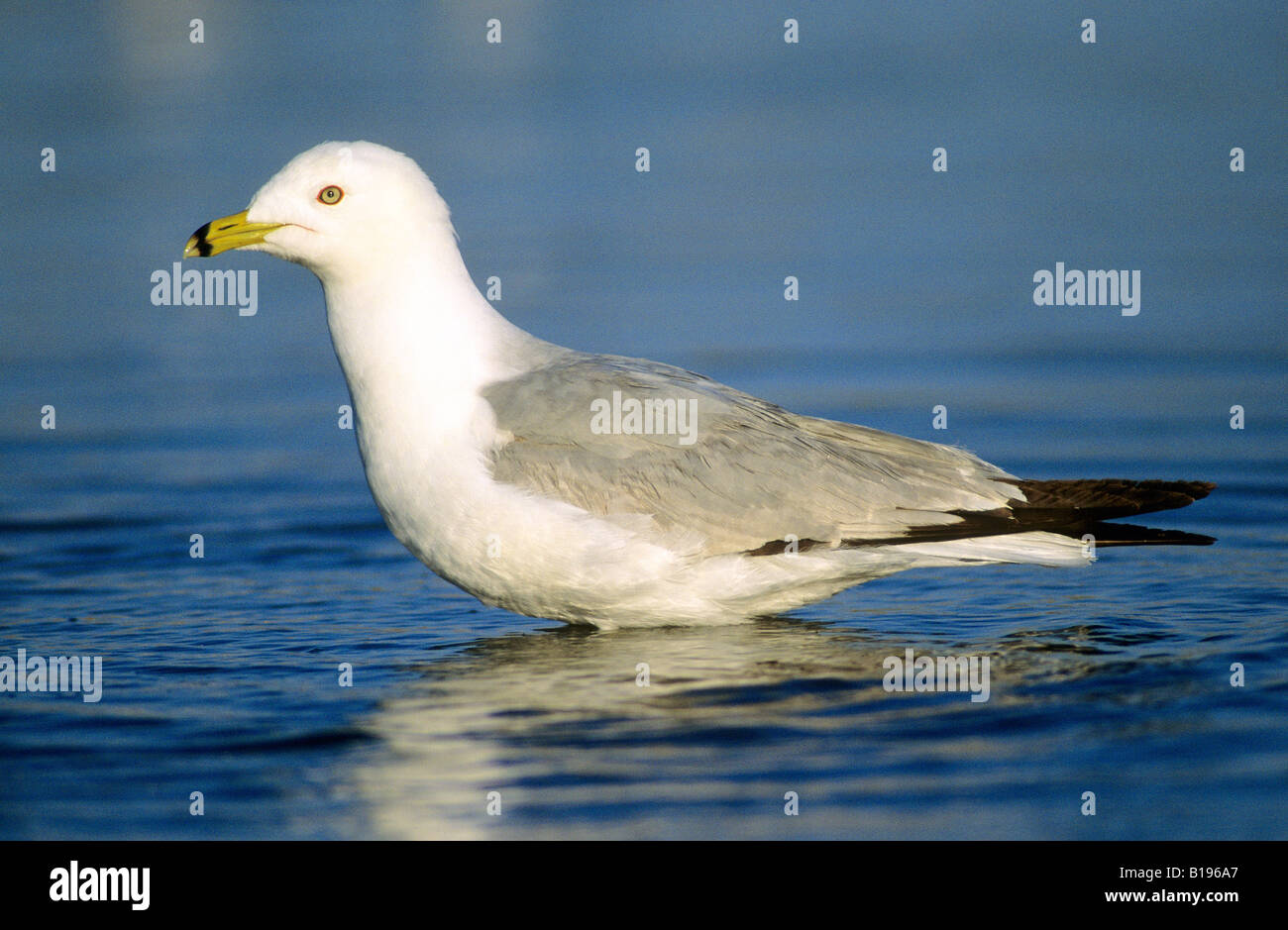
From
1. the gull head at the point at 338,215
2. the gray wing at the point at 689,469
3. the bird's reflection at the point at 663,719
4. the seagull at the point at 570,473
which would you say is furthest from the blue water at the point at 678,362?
the gull head at the point at 338,215

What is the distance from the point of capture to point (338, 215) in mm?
8375

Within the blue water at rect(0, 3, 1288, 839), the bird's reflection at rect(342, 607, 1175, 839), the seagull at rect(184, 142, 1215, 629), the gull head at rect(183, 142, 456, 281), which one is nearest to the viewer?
the bird's reflection at rect(342, 607, 1175, 839)

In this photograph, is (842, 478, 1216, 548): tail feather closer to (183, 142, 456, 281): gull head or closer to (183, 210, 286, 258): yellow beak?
(183, 142, 456, 281): gull head

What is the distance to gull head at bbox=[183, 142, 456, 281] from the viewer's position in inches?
330

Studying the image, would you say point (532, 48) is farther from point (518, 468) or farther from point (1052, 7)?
point (518, 468)

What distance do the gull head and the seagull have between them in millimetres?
10

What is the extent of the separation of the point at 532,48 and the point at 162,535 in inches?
460

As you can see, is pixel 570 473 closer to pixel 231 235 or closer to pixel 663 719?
pixel 663 719

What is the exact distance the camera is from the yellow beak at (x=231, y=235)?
845 cm

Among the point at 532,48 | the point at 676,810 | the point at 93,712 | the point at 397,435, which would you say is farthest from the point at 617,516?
the point at 532,48

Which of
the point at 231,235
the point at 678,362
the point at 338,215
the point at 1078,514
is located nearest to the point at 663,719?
the point at 1078,514

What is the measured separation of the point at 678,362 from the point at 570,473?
5.51m

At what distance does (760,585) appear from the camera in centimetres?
853

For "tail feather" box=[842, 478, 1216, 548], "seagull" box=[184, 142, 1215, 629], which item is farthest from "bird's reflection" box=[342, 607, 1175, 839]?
"tail feather" box=[842, 478, 1216, 548]
